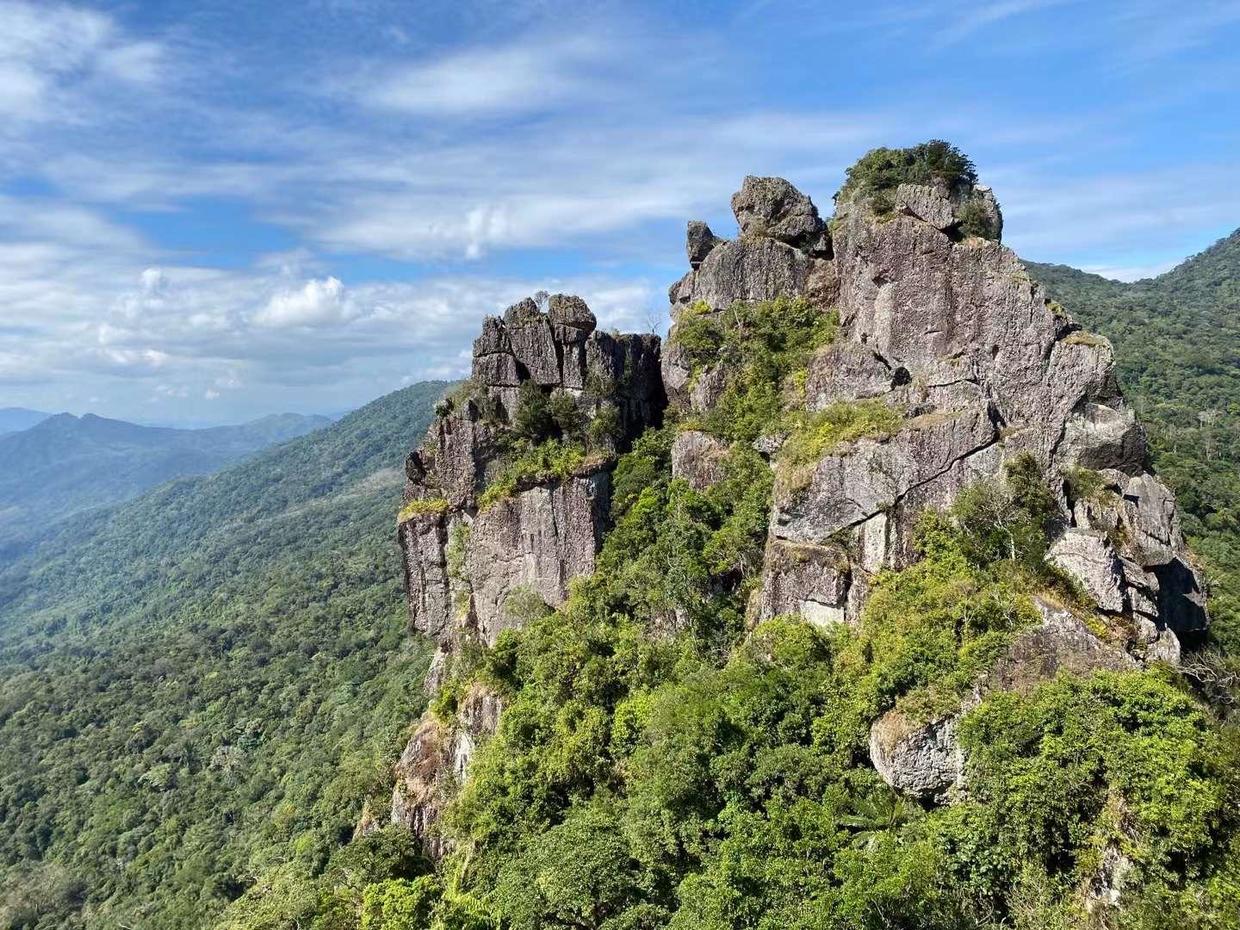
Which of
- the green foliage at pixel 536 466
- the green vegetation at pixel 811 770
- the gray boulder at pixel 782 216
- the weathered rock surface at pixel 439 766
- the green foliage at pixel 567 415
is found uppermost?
the gray boulder at pixel 782 216

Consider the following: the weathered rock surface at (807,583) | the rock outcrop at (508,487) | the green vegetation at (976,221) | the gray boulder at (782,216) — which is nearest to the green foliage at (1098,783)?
the weathered rock surface at (807,583)

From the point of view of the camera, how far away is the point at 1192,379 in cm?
8825

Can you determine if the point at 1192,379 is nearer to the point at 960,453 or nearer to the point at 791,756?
the point at 960,453

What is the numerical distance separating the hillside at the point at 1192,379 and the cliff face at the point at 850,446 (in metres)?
10.7

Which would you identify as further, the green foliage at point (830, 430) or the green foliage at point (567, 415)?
the green foliage at point (567, 415)

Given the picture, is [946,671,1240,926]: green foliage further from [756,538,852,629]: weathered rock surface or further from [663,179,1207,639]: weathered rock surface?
[756,538,852,629]: weathered rock surface

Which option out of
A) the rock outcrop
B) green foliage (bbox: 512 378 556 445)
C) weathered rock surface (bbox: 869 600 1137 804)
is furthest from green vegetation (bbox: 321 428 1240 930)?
green foliage (bbox: 512 378 556 445)

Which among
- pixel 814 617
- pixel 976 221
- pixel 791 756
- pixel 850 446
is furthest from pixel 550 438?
pixel 976 221

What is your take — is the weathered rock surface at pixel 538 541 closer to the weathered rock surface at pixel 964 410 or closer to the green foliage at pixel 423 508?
the green foliage at pixel 423 508

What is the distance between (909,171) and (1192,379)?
273 ft

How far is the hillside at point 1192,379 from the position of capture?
50.4 meters

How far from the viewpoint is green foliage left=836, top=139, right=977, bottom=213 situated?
1158 inches

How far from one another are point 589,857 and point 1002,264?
2445 centimetres

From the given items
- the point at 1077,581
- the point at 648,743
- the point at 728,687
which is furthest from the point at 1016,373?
the point at 648,743
